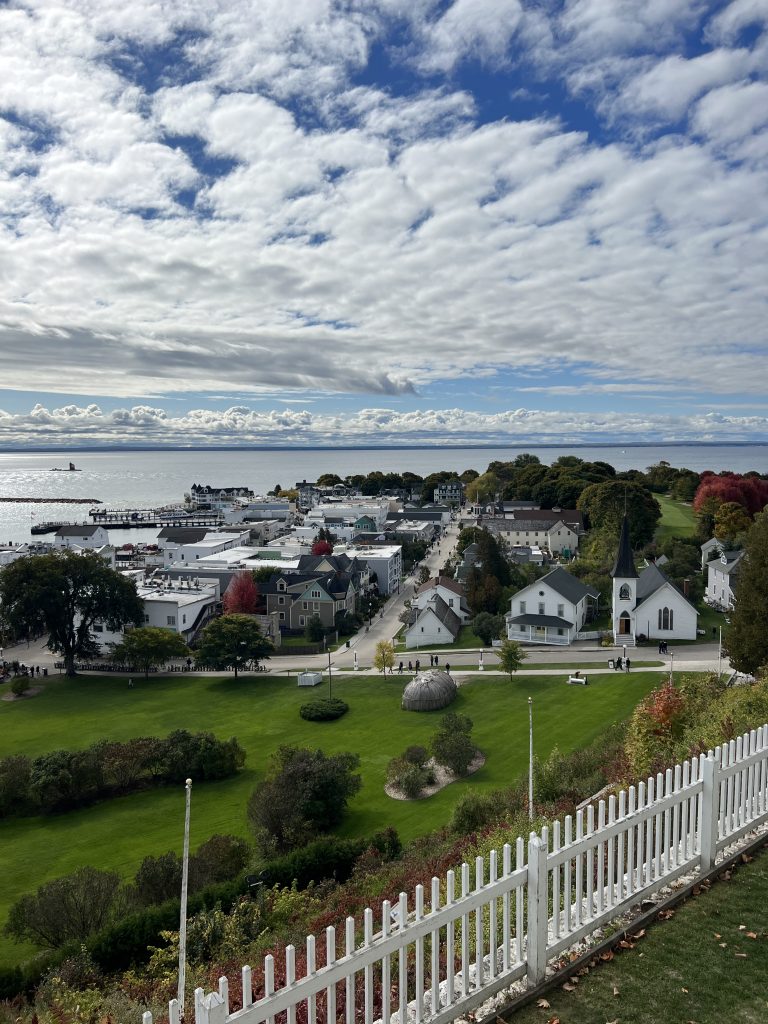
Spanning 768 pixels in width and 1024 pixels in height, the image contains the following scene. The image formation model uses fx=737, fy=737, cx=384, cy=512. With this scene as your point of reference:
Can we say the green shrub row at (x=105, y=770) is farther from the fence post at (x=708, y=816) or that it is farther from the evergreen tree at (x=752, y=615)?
the fence post at (x=708, y=816)

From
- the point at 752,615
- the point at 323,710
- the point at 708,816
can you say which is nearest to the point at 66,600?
the point at 323,710

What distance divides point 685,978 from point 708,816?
2.43m

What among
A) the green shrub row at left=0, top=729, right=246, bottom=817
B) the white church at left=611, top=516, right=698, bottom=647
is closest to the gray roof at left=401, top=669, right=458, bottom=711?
the green shrub row at left=0, top=729, right=246, bottom=817

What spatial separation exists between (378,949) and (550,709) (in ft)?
101

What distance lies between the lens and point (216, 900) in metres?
17.6

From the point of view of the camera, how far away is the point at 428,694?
37062 mm

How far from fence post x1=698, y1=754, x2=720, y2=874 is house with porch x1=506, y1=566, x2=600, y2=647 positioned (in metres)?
41.9

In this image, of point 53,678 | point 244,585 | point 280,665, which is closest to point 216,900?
point 280,665

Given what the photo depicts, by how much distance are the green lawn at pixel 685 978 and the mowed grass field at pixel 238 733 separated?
54.8 feet

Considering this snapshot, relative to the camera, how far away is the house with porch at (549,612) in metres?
50.5

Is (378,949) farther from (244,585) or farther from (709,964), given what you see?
(244,585)

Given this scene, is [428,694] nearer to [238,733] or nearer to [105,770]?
[238,733]

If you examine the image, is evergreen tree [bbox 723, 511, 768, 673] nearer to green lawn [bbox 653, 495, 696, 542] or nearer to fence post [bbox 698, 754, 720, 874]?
fence post [bbox 698, 754, 720, 874]

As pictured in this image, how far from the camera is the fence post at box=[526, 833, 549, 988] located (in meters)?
6.97
